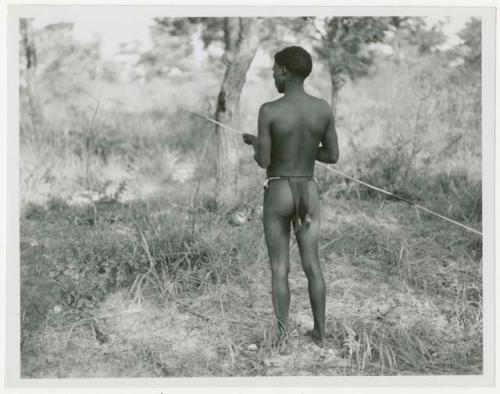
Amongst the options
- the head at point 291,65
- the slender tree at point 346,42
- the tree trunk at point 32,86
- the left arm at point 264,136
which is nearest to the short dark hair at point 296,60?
the head at point 291,65

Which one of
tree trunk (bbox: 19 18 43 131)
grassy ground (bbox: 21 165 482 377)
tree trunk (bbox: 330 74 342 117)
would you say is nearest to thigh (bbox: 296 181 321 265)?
grassy ground (bbox: 21 165 482 377)

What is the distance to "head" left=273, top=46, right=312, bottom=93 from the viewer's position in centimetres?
340

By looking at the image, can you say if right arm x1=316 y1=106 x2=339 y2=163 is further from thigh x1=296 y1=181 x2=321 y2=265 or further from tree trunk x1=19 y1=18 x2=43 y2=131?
tree trunk x1=19 y1=18 x2=43 y2=131

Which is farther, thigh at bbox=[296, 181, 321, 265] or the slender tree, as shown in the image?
the slender tree

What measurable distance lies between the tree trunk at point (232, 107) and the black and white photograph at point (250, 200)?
19mm

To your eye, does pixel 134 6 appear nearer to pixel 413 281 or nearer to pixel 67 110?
pixel 67 110

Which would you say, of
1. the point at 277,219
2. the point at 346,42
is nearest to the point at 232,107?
the point at 346,42

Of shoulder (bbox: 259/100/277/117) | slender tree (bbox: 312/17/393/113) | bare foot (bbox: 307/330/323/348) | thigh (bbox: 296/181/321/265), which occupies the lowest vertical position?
bare foot (bbox: 307/330/323/348)

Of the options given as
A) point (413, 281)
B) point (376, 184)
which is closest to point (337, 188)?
point (376, 184)

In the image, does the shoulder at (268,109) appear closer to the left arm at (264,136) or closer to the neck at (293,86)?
the left arm at (264,136)

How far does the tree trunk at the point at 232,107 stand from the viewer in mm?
5078

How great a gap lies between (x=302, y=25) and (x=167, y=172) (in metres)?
2.00

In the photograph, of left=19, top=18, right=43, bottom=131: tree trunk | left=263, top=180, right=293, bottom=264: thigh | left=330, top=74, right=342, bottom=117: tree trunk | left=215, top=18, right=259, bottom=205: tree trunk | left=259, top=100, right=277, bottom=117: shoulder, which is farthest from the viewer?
left=330, top=74, right=342, bottom=117: tree trunk

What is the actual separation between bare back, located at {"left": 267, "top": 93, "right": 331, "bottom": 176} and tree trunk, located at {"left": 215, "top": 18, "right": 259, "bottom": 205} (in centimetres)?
180
